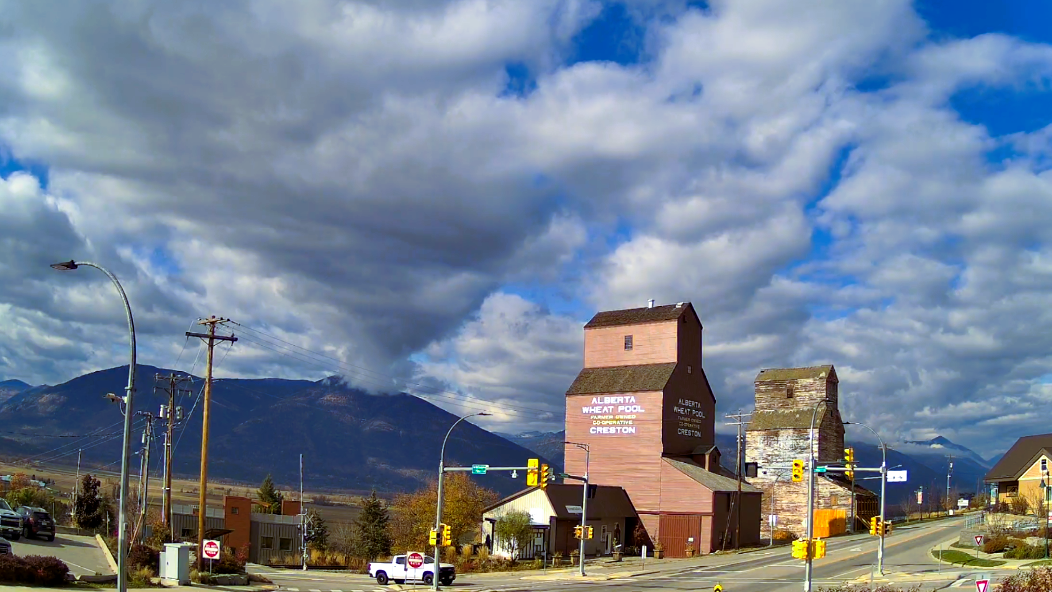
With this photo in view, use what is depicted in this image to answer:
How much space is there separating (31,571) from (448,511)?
51.1m

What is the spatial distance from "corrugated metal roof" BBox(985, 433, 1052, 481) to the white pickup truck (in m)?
76.7

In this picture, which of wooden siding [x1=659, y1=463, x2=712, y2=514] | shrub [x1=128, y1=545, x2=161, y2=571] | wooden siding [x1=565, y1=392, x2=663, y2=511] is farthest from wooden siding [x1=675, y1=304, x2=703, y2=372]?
shrub [x1=128, y1=545, x2=161, y2=571]

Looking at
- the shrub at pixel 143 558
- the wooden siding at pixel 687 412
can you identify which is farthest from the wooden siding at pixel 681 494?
the shrub at pixel 143 558

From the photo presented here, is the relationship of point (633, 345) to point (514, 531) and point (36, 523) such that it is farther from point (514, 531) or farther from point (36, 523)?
point (36, 523)

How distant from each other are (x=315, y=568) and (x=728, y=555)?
3422 centimetres

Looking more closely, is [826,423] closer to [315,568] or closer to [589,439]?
[589,439]

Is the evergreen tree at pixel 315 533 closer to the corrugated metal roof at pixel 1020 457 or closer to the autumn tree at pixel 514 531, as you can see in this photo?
the autumn tree at pixel 514 531

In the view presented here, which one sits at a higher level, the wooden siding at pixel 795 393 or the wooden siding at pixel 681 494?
the wooden siding at pixel 795 393

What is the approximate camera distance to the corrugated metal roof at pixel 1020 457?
10050cm

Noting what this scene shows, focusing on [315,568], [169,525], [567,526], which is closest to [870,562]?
[567,526]

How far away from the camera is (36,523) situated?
5728 cm

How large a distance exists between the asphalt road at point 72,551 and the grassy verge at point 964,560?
162 feet

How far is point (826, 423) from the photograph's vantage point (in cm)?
10219

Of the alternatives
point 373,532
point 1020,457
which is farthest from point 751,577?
point 1020,457
